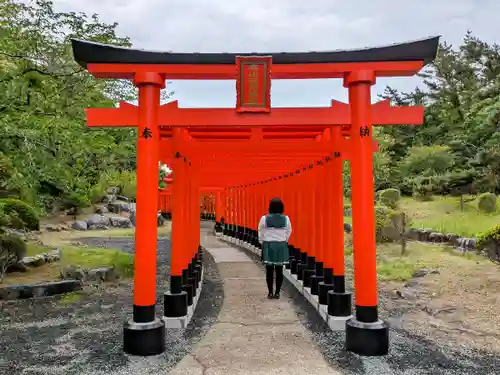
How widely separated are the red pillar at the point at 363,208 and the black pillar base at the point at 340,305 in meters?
1.03

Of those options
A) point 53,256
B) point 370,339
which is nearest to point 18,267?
point 53,256

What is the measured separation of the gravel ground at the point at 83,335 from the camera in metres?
4.33

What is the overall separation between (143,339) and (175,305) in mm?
1237

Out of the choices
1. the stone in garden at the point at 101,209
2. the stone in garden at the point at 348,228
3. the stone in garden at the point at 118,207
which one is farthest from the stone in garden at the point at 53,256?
the stone in garden at the point at 118,207

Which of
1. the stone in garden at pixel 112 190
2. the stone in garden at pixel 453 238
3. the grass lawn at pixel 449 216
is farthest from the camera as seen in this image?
the stone in garden at pixel 112 190

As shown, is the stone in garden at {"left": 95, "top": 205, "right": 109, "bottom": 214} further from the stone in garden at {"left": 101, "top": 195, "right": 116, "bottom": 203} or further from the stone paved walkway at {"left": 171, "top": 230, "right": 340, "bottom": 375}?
the stone paved walkway at {"left": 171, "top": 230, "right": 340, "bottom": 375}

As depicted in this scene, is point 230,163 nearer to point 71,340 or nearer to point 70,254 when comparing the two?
point 70,254

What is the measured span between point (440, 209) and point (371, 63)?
60.4 feet

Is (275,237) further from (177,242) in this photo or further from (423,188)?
(423,188)

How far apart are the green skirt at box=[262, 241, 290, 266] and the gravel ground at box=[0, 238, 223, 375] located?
112 centimetres

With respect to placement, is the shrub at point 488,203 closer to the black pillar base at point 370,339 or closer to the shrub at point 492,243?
the shrub at point 492,243

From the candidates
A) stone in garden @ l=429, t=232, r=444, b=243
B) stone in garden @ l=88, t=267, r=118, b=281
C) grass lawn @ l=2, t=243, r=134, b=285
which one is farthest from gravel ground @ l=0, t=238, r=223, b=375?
stone in garden @ l=429, t=232, r=444, b=243

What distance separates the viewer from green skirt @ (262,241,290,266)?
Answer: 679 centimetres

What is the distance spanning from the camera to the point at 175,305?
229 inches
